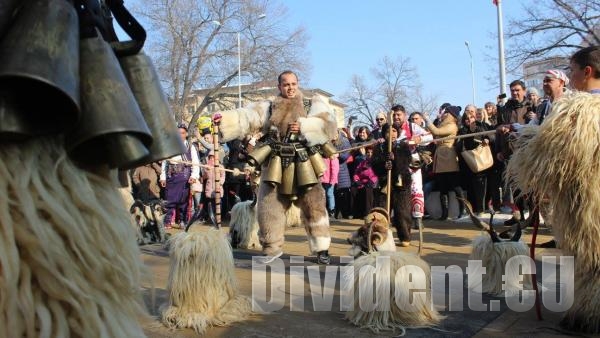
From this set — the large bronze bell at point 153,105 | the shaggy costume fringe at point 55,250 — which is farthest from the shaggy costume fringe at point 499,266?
the shaggy costume fringe at point 55,250

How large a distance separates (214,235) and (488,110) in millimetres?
7205

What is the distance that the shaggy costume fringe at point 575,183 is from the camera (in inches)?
119

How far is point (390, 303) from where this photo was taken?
343 cm

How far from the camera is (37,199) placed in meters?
1.02

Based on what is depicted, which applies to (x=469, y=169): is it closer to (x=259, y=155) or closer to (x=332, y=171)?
(x=332, y=171)

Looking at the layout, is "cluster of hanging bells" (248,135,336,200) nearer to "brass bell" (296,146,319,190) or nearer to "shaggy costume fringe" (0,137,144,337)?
"brass bell" (296,146,319,190)

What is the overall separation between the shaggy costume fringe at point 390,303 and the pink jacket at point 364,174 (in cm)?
665

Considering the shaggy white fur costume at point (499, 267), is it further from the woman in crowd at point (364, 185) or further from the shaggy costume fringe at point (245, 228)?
the woman in crowd at point (364, 185)

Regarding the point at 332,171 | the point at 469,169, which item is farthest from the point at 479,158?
the point at 332,171

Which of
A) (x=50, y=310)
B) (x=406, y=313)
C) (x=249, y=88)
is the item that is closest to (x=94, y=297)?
(x=50, y=310)

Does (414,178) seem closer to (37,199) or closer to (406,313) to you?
(406,313)

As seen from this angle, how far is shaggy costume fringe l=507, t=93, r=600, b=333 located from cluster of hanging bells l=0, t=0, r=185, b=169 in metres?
2.59

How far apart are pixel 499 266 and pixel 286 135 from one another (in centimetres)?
233

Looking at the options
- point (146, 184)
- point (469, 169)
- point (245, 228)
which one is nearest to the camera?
point (245, 228)
